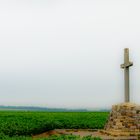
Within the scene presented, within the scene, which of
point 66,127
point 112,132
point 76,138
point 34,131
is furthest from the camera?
point 66,127

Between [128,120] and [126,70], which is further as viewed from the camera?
[126,70]

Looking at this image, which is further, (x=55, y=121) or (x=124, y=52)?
(x=55, y=121)

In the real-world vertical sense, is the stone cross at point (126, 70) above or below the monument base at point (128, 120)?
above

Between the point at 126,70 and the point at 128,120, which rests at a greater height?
the point at 126,70

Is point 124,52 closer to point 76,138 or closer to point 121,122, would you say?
point 121,122

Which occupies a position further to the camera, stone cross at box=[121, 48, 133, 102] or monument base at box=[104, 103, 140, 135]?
stone cross at box=[121, 48, 133, 102]

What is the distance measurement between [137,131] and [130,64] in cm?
316

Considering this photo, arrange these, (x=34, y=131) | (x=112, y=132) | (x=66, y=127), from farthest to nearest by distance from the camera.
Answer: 1. (x=66, y=127)
2. (x=34, y=131)
3. (x=112, y=132)

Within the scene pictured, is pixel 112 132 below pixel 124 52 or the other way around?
below

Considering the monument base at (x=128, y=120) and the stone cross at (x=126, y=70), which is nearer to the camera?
the monument base at (x=128, y=120)

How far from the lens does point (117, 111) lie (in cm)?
2155

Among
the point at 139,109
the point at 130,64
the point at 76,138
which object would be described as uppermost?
the point at 130,64

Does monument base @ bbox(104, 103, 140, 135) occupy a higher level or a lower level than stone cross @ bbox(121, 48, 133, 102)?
lower

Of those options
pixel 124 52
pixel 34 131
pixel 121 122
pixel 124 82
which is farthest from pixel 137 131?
pixel 34 131
